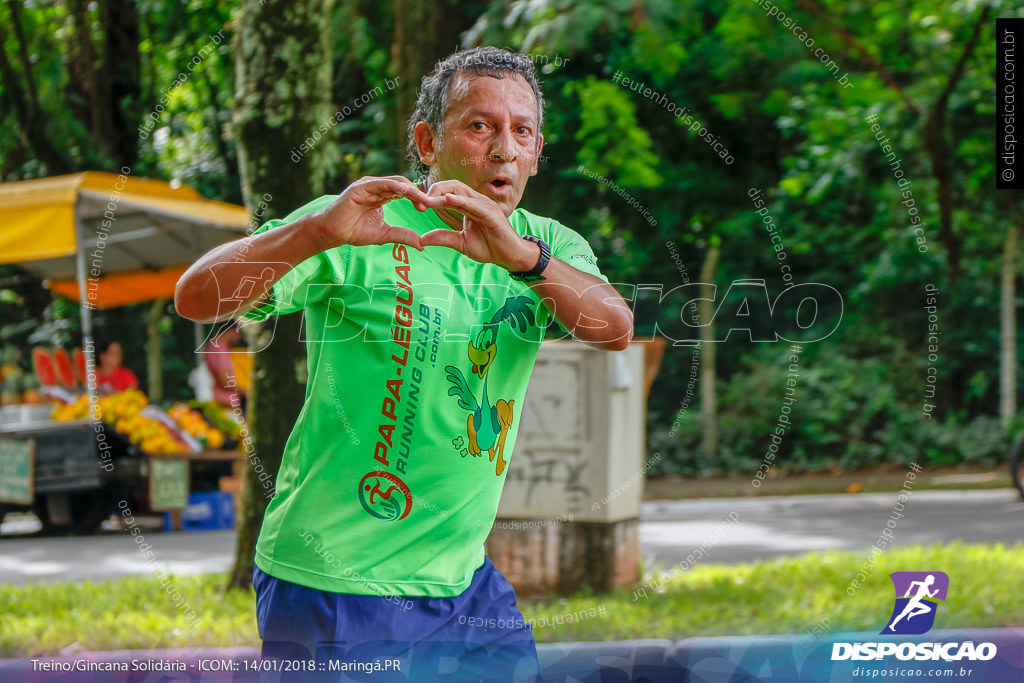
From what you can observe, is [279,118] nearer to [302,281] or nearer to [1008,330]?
[302,281]

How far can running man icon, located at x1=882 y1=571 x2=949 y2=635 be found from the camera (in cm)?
288

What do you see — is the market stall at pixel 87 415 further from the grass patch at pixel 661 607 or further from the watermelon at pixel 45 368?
the grass patch at pixel 661 607

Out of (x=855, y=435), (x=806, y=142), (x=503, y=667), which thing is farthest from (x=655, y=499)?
(x=503, y=667)

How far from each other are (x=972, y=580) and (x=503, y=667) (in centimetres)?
342

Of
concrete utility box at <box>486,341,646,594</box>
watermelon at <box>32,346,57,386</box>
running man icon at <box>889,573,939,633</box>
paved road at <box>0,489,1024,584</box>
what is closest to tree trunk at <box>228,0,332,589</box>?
concrete utility box at <box>486,341,646,594</box>

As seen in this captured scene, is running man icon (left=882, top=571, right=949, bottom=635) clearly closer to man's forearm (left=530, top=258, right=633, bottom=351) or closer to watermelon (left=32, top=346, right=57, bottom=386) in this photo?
man's forearm (left=530, top=258, right=633, bottom=351)

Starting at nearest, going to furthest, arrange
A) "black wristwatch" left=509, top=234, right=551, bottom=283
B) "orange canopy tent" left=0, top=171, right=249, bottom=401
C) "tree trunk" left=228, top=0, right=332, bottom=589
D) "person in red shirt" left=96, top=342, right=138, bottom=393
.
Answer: "black wristwatch" left=509, top=234, right=551, bottom=283 < "tree trunk" left=228, top=0, right=332, bottom=589 < "orange canopy tent" left=0, top=171, right=249, bottom=401 < "person in red shirt" left=96, top=342, right=138, bottom=393

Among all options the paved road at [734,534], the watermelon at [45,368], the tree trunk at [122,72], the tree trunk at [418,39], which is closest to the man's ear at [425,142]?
the tree trunk at [418,39]

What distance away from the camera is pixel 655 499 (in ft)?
28.9

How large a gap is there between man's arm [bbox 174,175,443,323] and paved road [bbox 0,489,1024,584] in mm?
4128

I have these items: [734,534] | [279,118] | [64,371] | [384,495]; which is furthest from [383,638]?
[64,371]

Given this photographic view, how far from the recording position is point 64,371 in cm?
720

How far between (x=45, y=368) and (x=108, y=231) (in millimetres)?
1103

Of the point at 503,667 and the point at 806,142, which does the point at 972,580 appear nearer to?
the point at 503,667
